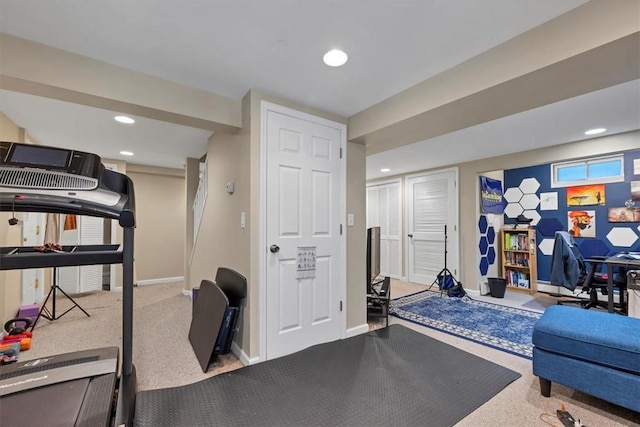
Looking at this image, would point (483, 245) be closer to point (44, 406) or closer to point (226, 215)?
point (226, 215)

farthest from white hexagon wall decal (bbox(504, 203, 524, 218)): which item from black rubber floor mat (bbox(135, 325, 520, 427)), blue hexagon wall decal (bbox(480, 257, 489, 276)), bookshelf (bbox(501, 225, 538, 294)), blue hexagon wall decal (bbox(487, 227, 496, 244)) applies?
black rubber floor mat (bbox(135, 325, 520, 427))

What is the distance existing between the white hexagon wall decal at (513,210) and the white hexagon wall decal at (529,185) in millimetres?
282

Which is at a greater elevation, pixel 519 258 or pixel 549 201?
pixel 549 201

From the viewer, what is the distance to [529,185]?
4.80 meters

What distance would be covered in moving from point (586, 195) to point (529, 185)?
0.78m

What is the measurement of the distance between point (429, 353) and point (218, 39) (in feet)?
9.53

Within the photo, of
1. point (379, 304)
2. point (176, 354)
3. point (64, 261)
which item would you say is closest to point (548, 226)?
Result: point (379, 304)

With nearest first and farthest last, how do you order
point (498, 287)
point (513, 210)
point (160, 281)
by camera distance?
1. point (498, 287)
2. point (513, 210)
3. point (160, 281)

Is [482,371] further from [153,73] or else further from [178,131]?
[178,131]

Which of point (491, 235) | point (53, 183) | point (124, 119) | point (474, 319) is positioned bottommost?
point (474, 319)

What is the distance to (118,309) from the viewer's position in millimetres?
3730

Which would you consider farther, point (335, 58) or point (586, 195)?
point (586, 195)

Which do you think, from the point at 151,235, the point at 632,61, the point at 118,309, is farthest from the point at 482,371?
the point at 151,235

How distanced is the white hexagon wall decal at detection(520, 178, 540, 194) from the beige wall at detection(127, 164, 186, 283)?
6243mm
